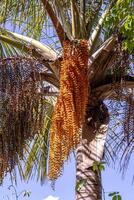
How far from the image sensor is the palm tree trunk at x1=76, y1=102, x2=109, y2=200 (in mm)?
4520

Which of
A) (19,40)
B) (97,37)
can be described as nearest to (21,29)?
(19,40)

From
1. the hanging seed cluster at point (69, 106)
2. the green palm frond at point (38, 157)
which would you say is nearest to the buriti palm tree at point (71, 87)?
the hanging seed cluster at point (69, 106)

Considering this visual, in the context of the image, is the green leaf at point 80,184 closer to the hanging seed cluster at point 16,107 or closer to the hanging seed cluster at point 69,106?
the hanging seed cluster at point 69,106

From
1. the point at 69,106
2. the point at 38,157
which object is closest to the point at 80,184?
the point at 69,106

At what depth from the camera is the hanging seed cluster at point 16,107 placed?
175 inches

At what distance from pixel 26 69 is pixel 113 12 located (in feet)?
3.09

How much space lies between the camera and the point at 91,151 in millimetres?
4703

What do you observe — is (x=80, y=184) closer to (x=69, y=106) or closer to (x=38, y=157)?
Result: (x=69, y=106)

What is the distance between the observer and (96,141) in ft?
15.5

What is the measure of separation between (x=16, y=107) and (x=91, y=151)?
2.63 ft

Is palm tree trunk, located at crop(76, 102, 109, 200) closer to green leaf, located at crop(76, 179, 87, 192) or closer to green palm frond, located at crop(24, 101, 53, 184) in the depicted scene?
green leaf, located at crop(76, 179, 87, 192)

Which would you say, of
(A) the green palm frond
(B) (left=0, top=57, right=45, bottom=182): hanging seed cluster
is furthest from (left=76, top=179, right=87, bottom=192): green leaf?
(A) the green palm frond

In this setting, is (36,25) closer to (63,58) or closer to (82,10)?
(82,10)

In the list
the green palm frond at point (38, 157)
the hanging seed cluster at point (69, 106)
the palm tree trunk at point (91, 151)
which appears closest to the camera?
the hanging seed cluster at point (69, 106)
